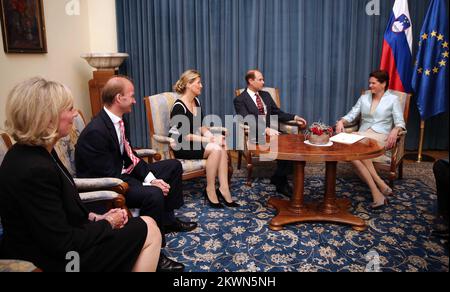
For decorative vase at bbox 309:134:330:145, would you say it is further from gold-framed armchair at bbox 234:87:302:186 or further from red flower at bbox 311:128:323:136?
gold-framed armchair at bbox 234:87:302:186

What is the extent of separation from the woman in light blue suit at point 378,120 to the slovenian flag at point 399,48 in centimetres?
88

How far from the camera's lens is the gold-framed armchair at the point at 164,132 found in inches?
124

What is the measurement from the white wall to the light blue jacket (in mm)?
3223

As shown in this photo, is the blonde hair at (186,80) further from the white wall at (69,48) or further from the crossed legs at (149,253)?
the crossed legs at (149,253)

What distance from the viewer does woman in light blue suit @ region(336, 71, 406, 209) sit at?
3236mm

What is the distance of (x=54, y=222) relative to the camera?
1.34 m

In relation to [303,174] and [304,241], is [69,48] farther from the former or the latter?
[304,241]

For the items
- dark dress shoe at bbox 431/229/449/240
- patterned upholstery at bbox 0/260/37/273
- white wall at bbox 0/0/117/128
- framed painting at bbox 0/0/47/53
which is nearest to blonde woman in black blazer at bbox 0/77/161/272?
patterned upholstery at bbox 0/260/37/273

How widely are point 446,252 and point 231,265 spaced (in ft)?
4.39

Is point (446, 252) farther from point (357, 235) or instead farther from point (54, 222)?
point (357, 235)

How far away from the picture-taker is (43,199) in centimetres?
133

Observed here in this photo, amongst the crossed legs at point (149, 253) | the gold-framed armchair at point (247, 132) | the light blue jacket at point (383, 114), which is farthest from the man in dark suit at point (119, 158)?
the light blue jacket at point (383, 114)

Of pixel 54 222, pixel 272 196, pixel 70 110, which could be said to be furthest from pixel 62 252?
pixel 272 196

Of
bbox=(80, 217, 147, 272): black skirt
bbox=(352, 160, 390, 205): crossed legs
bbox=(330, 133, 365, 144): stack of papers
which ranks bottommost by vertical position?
bbox=(352, 160, 390, 205): crossed legs
